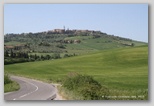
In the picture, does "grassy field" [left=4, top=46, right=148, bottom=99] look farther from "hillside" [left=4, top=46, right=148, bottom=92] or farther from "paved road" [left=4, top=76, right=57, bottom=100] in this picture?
"paved road" [left=4, top=76, right=57, bottom=100]

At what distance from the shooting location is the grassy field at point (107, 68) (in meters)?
13.8

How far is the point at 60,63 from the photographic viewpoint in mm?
14312

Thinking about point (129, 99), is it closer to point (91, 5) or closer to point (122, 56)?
point (122, 56)

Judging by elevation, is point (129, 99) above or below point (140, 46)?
below

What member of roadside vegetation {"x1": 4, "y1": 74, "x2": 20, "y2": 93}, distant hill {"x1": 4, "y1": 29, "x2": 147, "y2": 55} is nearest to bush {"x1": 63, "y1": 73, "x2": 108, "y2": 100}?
distant hill {"x1": 4, "y1": 29, "x2": 147, "y2": 55}

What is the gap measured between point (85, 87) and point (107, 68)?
2.40ft

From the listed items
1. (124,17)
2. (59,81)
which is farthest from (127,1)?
(59,81)

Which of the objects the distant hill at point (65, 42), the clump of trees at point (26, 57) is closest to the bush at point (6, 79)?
the clump of trees at point (26, 57)

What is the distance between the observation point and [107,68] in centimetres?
1419

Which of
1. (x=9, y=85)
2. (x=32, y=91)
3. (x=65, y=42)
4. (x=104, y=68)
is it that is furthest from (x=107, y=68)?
(x=9, y=85)

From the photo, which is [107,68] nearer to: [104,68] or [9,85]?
[104,68]

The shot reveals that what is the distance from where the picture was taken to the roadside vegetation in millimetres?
13859

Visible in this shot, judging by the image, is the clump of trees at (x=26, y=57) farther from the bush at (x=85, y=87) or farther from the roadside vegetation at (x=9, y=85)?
the bush at (x=85, y=87)

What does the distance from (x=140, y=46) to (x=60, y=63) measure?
1.77m
